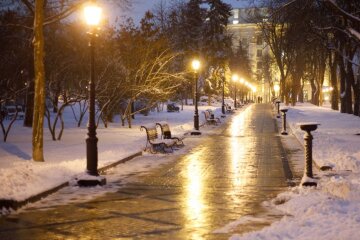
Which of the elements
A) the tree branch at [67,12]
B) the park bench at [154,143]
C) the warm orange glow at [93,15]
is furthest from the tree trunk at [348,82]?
the warm orange glow at [93,15]

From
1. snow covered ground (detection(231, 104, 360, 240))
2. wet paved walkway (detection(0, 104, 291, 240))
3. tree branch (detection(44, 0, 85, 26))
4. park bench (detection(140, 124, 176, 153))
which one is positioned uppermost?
tree branch (detection(44, 0, 85, 26))

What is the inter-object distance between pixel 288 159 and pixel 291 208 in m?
8.39

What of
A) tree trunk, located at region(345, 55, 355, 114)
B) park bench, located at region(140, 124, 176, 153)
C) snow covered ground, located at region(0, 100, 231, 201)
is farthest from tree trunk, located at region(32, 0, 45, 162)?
tree trunk, located at region(345, 55, 355, 114)

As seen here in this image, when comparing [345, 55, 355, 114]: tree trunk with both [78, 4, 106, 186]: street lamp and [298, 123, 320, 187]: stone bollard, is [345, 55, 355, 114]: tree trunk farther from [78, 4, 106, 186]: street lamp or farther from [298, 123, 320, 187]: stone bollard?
[78, 4, 106, 186]: street lamp

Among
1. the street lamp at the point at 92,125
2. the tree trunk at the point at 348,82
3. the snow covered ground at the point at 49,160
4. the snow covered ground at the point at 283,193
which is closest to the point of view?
the snow covered ground at the point at 283,193

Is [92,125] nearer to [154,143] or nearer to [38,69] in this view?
[38,69]

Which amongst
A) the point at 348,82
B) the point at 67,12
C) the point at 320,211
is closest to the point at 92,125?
the point at 67,12

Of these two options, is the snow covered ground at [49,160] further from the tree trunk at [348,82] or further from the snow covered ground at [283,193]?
the tree trunk at [348,82]

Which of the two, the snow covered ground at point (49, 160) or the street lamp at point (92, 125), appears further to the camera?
the street lamp at point (92, 125)

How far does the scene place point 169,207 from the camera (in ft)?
31.7

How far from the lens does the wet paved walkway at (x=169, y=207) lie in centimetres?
787

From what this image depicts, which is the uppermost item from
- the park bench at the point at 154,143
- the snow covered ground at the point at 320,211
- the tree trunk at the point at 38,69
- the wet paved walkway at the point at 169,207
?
the tree trunk at the point at 38,69

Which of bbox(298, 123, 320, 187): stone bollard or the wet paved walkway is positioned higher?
bbox(298, 123, 320, 187): stone bollard

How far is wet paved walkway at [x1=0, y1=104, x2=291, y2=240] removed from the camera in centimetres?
787
